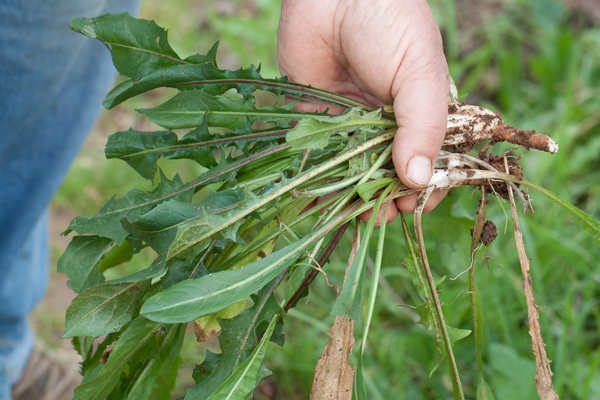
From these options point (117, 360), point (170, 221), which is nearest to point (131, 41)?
point (170, 221)

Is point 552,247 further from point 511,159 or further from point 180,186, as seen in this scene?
point 180,186

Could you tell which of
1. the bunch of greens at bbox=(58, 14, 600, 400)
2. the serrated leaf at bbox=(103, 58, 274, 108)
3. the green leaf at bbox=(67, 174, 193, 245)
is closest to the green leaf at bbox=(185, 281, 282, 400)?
the bunch of greens at bbox=(58, 14, 600, 400)

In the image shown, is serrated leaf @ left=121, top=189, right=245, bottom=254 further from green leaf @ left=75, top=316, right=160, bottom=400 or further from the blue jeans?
the blue jeans

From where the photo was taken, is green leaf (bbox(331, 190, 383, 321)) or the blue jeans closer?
green leaf (bbox(331, 190, 383, 321))

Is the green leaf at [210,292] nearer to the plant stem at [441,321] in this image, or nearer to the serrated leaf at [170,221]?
the serrated leaf at [170,221]

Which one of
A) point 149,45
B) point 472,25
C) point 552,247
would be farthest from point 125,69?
point 472,25

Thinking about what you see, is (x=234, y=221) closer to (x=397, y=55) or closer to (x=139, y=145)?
(x=139, y=145)
